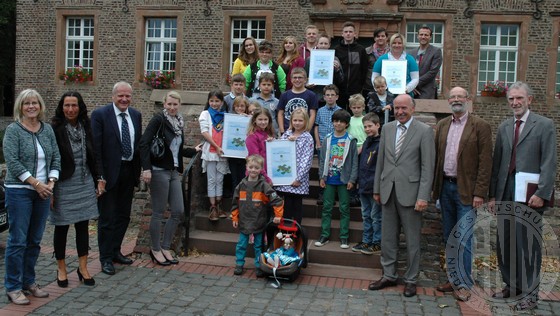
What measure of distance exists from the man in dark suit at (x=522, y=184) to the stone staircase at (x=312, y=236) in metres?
1.56

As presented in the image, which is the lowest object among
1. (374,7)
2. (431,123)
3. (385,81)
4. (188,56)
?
(431,123)

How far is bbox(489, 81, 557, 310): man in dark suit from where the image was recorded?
5.20 meters

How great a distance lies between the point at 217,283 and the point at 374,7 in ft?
38.6

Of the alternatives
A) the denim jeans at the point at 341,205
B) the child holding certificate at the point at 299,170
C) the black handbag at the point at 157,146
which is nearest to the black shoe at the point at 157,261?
the black handbag at the point at 157,146

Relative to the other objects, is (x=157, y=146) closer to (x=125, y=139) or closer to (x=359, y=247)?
(x=125, y=139)

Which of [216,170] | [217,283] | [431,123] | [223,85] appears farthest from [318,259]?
[223,85]

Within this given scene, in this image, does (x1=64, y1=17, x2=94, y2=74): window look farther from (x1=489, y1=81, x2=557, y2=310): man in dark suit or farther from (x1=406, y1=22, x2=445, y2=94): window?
(x1=489, y1=81, x2=557, y2=310): man in dark suit

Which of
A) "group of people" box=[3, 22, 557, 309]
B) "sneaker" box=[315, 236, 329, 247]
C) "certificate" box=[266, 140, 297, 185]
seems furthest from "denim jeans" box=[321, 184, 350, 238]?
"certificate" box=[266, 140, 297, 185]

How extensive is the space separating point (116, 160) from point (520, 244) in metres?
4.36

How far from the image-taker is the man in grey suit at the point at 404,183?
5551 millimetres

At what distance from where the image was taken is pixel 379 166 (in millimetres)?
5875

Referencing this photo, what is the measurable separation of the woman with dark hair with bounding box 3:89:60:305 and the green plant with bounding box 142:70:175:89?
11726 millimetres

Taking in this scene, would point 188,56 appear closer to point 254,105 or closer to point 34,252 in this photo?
point 254,105

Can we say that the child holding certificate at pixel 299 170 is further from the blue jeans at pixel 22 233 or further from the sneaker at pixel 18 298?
the sneaker at pixel 18 298
